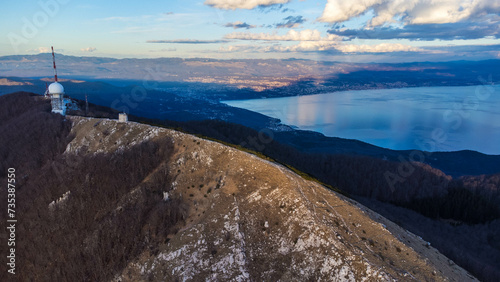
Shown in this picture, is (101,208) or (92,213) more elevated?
(101,208)

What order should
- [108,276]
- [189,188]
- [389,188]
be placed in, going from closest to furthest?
[108,276]
[189,188]
[389,188]

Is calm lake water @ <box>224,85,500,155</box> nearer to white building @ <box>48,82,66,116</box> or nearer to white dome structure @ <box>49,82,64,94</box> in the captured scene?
white building @ <box>48,82,66,116</box>

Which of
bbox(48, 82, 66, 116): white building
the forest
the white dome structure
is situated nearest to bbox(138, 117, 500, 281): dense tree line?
the forest

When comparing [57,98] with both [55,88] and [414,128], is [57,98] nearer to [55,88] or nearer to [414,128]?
[55,88]

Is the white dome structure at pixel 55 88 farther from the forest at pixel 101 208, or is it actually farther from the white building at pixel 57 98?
the forest at pixel 101 208

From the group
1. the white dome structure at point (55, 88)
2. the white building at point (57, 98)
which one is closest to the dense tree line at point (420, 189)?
the white building at point (57, 98)

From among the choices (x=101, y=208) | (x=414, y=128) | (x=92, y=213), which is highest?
(x=101, y=208)

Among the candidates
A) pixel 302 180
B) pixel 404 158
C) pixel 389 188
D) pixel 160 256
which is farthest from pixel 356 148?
pixel 160 256

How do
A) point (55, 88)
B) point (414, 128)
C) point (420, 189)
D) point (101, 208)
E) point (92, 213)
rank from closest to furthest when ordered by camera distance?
point (92, 213), point (101, 208), point (55, 88), point (420, 189), point (414, 128)

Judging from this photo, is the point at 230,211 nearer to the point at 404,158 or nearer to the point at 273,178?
the point at 273,178

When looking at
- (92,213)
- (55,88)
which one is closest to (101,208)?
(92,213)

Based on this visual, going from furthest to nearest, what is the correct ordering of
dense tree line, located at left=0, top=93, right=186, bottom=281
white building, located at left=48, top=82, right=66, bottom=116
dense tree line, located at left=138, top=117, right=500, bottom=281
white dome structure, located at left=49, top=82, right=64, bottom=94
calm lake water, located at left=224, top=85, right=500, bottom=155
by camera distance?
calm lake water, located at left=224, top=85, right=500, bottom=155
dense tree line, located at left=138, top=117, right=500, bottom=281
white dome structure, located at left=49, top=82, right=64, bottom=94
white building, located at left=48, top=82, right=66, bottom=116
dense tree line, located at left=0, top=93, right=186, bottom=281
